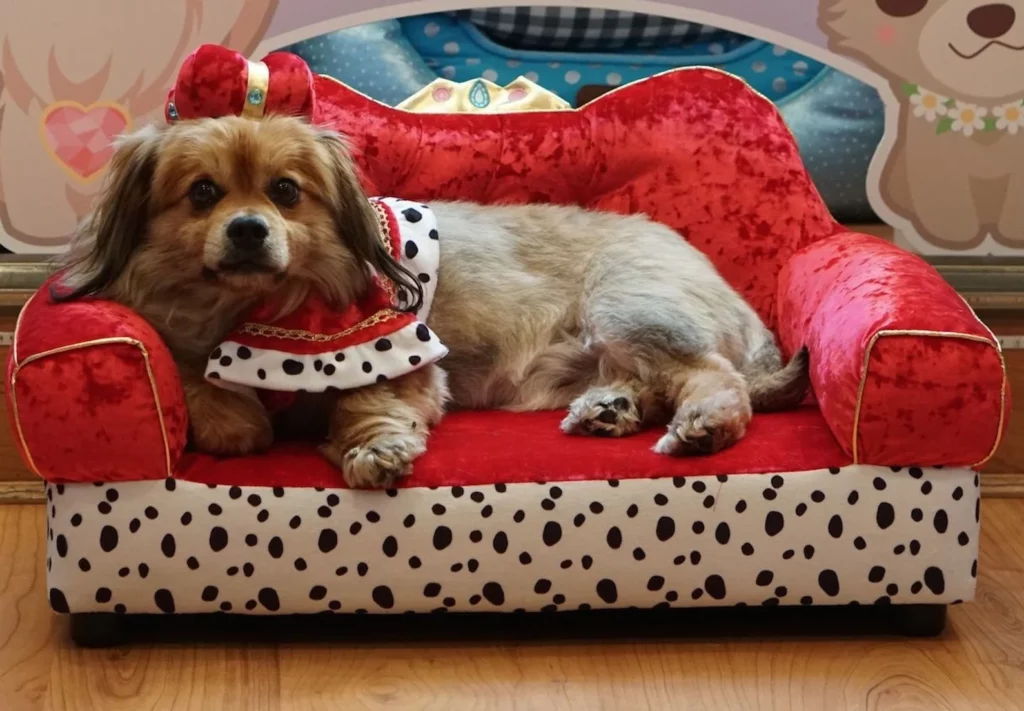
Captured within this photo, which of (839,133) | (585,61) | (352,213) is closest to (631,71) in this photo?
(585,61)

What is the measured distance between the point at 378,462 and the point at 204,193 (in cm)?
66

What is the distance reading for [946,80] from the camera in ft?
11.0

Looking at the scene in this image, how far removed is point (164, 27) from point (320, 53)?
442 millimetres

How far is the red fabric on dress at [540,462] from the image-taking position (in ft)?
7.39

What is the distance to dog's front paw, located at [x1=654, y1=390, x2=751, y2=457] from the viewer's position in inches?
90.9

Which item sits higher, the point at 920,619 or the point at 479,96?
the point at 479,96

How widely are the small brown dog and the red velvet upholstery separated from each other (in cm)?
8

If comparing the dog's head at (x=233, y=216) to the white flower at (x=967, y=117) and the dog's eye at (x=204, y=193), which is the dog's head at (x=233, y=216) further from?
the white flower at (x=967, y=117)

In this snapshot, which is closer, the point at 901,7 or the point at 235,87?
the point at 235,87

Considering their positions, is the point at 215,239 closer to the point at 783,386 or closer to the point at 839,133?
the point at 783,386

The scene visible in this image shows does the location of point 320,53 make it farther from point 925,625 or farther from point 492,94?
point 925,625

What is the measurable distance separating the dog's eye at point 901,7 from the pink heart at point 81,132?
224 centimetres

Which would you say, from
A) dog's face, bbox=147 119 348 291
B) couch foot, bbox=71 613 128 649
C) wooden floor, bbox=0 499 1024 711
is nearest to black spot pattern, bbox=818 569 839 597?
wooden floor, bbox=0 499 1024 711

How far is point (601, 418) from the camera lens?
2.49 metres
